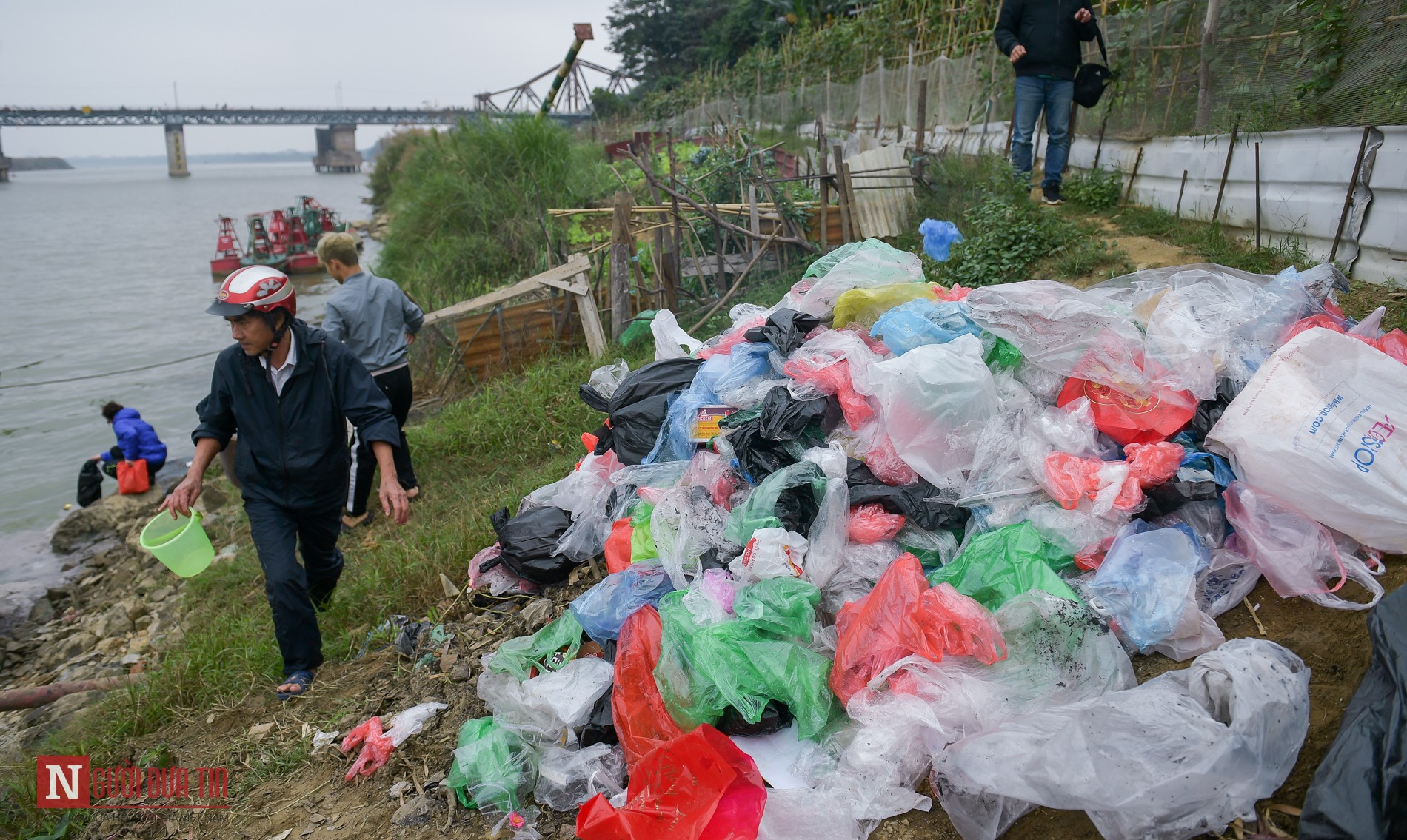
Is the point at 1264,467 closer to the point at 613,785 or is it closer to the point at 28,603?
the point at 613,785

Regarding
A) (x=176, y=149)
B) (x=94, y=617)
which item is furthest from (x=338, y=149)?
(x=94, y=617)

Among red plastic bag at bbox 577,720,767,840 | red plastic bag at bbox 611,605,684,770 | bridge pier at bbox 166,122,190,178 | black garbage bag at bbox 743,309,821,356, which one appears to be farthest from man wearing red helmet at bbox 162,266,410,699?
bridge pier at bbox 166,122,190,178

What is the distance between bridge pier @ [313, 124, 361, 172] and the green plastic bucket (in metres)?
100

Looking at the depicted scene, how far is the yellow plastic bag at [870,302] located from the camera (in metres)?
3.63

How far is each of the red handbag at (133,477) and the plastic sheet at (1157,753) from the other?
852cm

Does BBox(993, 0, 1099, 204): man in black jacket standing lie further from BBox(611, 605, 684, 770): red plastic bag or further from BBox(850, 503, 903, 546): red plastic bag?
BBox(611, 605, 684, 770): red plastic bag

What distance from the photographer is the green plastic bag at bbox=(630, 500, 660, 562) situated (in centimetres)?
301

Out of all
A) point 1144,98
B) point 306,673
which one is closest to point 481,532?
point 306,673

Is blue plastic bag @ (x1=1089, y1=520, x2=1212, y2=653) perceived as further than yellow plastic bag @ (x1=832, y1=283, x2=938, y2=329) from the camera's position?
No

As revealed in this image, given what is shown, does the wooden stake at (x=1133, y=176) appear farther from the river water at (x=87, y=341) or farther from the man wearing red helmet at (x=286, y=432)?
the river water at (x=87, y=341)

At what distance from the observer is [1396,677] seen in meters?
1.64

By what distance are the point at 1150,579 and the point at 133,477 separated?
8.83 meters

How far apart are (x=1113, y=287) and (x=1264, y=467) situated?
1.39m

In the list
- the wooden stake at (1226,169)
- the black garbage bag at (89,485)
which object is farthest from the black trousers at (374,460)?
the wooden stake at (1226,169)
